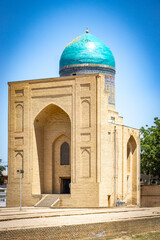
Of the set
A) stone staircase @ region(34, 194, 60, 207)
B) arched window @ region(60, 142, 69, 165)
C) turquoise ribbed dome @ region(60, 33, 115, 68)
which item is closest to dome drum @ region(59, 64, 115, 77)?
turquoise ribbed dome @ region(60, 33, 115, 68)

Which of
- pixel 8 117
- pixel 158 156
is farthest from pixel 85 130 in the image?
pixel 158 156

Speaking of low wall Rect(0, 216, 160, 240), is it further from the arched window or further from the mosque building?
the arched window

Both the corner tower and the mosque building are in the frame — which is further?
the corner tower

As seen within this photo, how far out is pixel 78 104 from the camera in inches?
947

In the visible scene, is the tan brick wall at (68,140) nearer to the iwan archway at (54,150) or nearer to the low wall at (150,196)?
the iwan archway at (54,150)

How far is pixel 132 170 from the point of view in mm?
28344

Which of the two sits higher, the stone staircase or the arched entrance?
→ the arched entrance

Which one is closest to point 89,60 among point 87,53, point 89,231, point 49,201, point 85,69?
point 87,53

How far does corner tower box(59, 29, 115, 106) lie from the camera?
27.5 meters

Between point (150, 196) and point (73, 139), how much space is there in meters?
8.31

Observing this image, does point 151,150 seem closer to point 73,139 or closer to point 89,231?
point 73,139

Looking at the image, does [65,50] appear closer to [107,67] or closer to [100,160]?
[107,67]

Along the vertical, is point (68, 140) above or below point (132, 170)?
above

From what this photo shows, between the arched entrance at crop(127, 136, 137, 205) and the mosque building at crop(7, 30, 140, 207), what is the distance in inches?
2.3
